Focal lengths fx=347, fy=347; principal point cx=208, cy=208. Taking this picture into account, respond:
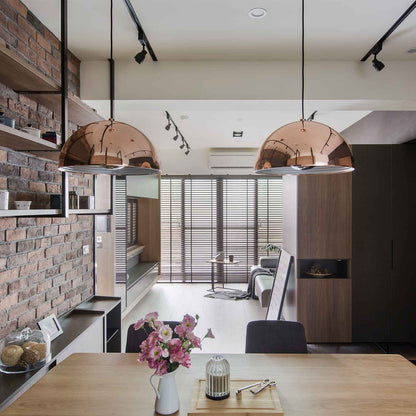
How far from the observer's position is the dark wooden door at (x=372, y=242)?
12.6 ft

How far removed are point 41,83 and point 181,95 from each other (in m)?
1.27

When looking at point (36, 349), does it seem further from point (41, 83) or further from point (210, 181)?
point (210, 181)

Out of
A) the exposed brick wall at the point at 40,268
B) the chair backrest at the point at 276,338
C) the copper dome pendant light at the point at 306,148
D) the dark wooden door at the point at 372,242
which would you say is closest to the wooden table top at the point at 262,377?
the chair backrest at the point at 276,338

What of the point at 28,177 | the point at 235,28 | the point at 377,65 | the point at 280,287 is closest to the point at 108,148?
the point at 28,177

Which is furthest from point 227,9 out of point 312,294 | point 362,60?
point 312,294

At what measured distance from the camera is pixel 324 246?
3848 mm

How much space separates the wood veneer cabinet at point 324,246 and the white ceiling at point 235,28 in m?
1.41

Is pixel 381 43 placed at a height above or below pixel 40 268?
above

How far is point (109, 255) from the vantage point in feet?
14.3

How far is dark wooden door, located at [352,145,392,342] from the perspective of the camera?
3.83 meters

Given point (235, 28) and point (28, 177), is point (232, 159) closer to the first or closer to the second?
point (235, 28)

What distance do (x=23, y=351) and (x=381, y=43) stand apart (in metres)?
3.17

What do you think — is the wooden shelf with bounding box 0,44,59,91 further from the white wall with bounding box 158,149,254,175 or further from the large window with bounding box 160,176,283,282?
the large window with bounding box 160,176,283,282

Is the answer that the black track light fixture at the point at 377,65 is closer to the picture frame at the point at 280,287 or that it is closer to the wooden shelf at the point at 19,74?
the picture frame at the point at 280,287
